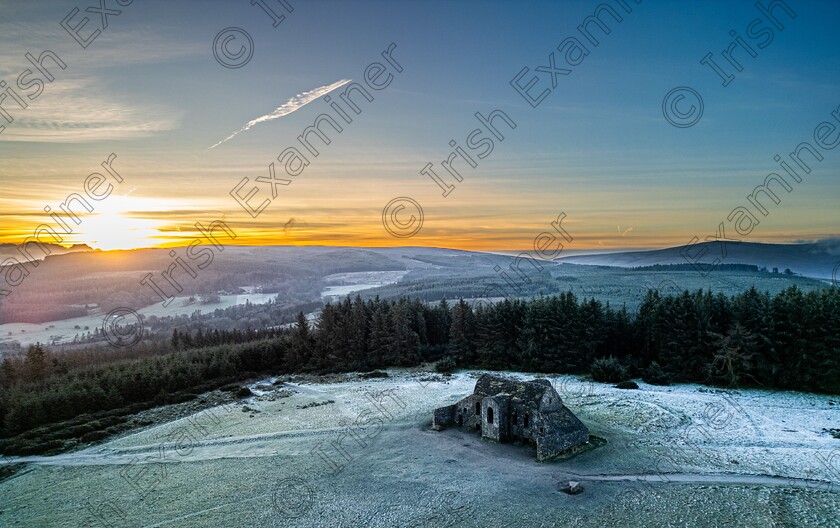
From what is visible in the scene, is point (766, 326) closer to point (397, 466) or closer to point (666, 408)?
point (666, 408)

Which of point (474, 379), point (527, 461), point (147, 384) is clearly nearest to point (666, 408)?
point (527, 461)

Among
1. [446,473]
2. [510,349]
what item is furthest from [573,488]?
[510,349]

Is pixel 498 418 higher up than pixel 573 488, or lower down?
higher up

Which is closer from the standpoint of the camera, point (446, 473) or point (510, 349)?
point (446, 473)

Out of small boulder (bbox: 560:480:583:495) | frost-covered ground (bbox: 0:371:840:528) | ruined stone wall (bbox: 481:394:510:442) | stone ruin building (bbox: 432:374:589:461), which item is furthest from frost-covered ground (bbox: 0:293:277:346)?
small boulder (bbox: 560:480:583:495)

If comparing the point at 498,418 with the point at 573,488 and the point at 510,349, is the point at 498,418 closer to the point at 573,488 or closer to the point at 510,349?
the point at 573,488

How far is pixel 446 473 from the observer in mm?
33500

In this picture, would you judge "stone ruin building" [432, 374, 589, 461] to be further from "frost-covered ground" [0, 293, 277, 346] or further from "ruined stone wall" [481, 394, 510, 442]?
"frost-covered ground" [0, 293, 277, 346]

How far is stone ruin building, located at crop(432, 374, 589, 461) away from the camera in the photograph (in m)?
35.4

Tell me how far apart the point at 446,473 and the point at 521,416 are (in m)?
7.79

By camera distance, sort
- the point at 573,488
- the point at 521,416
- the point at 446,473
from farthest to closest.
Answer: the point at 521,416 < the point at 446,473 < the point at 573,488

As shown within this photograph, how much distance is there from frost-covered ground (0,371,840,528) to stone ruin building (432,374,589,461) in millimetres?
1267

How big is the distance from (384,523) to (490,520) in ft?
20.0

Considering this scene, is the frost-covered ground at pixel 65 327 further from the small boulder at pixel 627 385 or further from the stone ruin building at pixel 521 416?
the small boulder at pixel 627 385
